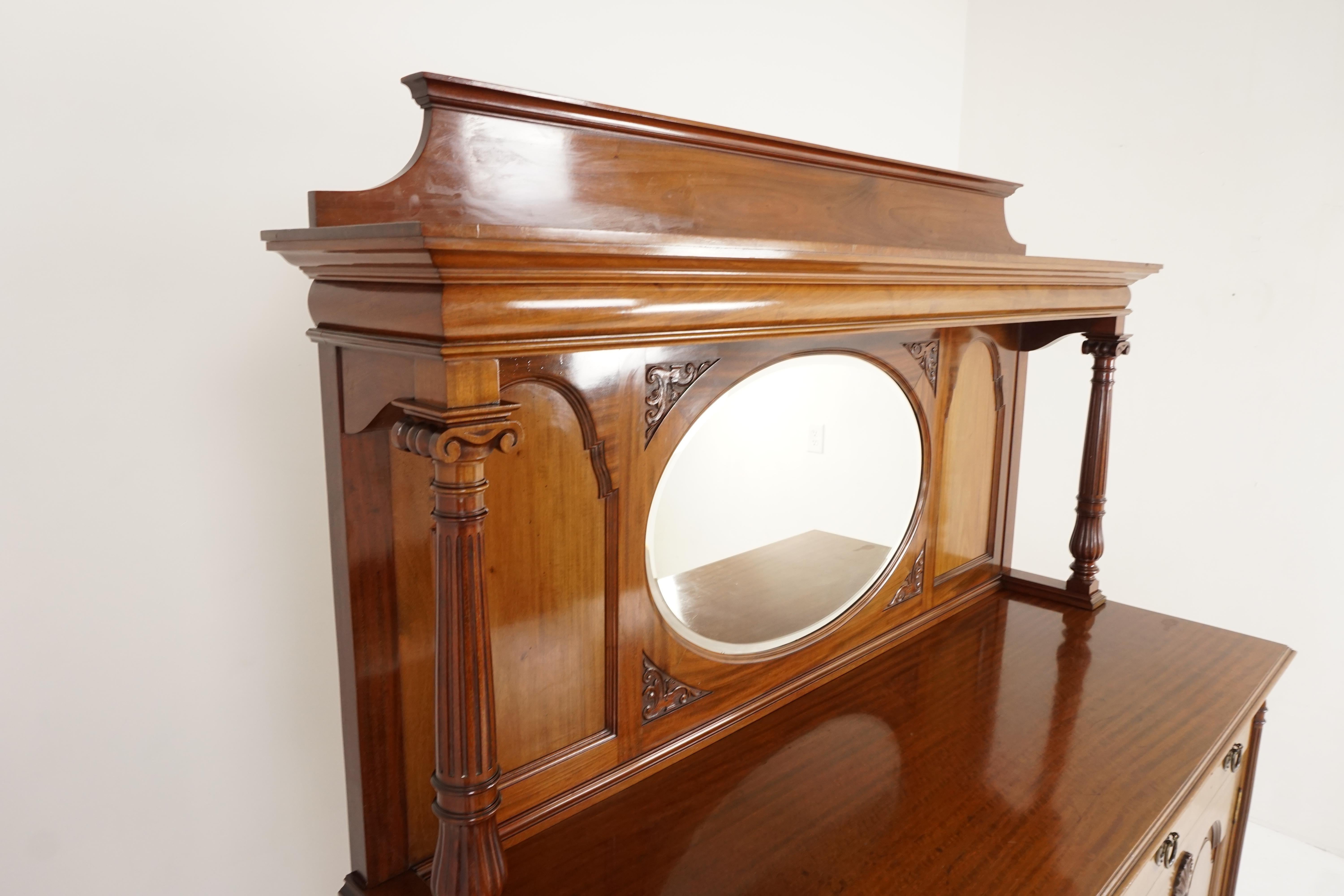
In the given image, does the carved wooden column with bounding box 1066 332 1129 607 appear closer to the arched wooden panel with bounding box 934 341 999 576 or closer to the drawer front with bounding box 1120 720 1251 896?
the arched wooden panel with bounding box 934 341 999 576

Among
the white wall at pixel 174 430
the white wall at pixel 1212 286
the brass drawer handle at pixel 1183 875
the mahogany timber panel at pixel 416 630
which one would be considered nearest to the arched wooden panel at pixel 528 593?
the mahogany timber panel at pixel 416 630

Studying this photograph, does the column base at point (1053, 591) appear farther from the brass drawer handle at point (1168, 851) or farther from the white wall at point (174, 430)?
the white wall at point (174, 430)

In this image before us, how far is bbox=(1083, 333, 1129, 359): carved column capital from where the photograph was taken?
174cm

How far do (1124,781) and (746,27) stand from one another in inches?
67.7

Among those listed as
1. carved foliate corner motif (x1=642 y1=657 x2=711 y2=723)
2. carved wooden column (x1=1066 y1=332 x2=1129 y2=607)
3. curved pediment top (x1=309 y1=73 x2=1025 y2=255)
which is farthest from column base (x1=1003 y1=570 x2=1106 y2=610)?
carved foliate corner motif (x1=642 y1=657 x2=711 y2=723)

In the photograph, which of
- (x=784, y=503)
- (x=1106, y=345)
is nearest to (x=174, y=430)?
(x=784, y=503)

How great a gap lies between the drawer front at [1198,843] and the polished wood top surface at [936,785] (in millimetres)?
65

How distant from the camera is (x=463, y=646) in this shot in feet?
2.35

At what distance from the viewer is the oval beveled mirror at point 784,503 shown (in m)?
1.16

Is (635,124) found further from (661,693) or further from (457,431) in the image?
(661,693)

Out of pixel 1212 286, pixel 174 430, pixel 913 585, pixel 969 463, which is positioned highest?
pixel 1212 286

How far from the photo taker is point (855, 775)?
3.89 ft

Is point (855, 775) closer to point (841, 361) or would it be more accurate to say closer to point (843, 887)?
point (843, 887)

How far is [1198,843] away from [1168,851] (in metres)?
0.27
